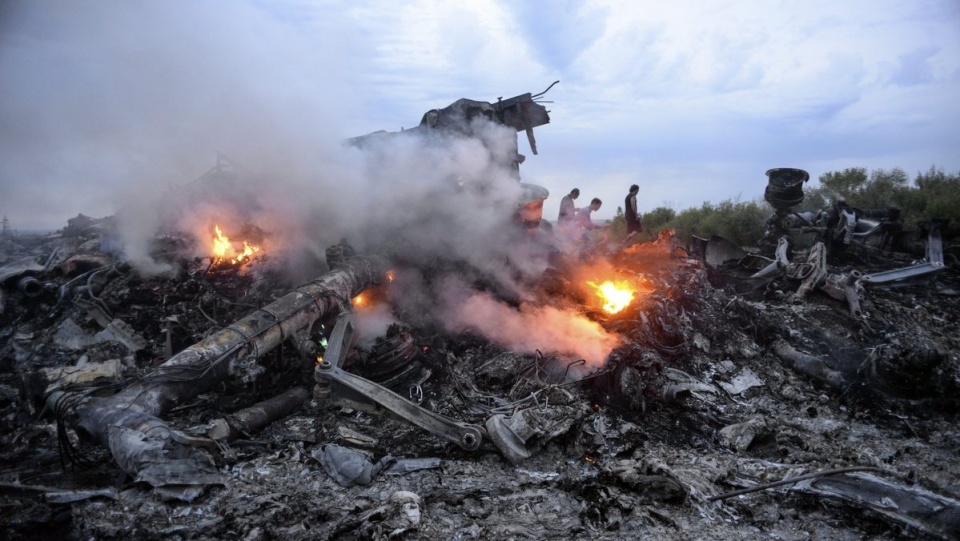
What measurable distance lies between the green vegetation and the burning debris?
182 inches

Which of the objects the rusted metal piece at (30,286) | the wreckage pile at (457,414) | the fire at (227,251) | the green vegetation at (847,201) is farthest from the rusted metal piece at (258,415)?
the green vegetation at (847,201)

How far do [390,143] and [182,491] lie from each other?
8122 mm

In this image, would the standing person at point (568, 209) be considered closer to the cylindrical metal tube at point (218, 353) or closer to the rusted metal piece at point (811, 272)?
the rusted metal piece at point (811, 272)

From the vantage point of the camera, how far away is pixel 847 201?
15984 millimetres

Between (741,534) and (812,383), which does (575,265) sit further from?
(741,534)

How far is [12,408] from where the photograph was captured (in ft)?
17.4

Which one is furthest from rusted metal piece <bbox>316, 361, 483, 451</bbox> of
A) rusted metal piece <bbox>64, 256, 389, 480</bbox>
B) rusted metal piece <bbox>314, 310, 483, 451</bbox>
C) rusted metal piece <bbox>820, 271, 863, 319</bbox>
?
rusted metal piece <bbox>820, 271, 863, 319</bbox>

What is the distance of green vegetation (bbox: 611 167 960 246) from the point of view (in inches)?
510

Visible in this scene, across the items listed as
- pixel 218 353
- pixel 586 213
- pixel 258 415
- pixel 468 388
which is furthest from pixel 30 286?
pixel 586 213

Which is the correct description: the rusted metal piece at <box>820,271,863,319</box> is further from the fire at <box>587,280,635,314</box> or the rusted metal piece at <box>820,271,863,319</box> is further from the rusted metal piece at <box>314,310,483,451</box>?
the rusted metal piece at <box>314,310,483,451</box>

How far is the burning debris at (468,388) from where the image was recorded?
3.72m

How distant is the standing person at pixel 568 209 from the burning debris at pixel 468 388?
7.99ft

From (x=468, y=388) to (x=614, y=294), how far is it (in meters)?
3.42

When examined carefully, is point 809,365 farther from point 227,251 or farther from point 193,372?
point 227,251
